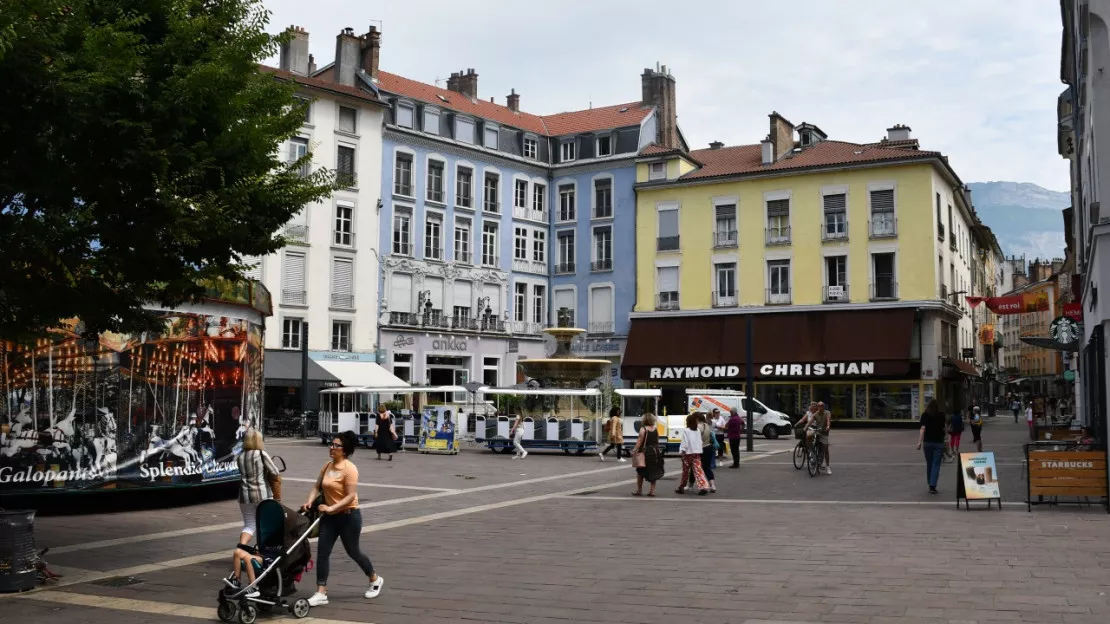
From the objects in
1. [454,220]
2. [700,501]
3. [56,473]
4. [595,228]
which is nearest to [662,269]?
[595,228]

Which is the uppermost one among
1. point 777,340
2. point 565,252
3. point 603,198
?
point 603,198

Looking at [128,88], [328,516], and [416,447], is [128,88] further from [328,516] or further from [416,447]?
[416,447]

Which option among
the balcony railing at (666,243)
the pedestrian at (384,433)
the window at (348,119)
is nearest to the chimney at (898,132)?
the balcony railing at (666,243)

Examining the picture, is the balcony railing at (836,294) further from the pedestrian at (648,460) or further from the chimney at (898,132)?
the pedestrian at (648,460)

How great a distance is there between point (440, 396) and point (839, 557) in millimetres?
37028

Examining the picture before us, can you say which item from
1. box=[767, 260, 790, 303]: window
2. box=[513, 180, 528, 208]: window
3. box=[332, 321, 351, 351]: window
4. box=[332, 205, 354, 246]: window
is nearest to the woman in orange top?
box=[332, 321, 351, 351]: window

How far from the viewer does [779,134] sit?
5078cm

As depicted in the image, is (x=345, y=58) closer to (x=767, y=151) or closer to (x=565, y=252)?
(x=565, y=252)

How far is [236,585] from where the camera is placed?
804 centimetres

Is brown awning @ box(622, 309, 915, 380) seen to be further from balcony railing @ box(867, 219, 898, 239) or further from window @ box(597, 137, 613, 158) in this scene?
window @ box(597, 137, 613, 158)

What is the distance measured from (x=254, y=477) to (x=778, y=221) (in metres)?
41.7

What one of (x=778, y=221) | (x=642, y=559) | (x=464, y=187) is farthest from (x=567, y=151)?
(x=642, y=559)

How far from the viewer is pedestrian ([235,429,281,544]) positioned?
999 cm

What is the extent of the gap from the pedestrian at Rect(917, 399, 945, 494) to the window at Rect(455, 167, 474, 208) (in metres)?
35.8
